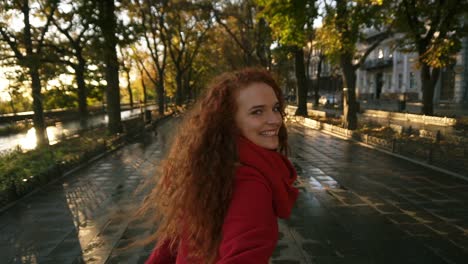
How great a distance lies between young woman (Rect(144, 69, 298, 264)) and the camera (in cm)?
131

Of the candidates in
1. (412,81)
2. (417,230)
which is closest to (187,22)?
(412,81)

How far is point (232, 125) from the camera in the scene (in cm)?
153

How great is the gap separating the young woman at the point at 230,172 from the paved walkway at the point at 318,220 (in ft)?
3.63

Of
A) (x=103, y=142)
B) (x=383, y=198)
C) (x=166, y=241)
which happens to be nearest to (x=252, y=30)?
(x=103, y=142)

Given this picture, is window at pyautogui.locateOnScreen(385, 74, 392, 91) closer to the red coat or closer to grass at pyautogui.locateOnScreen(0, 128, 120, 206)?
grass at pyautogui.locateOnScreen(0, 128, 120, 206)

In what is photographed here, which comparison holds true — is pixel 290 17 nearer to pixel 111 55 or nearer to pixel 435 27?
pixel 435 27

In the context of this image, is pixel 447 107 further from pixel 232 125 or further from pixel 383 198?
pixel 232 125

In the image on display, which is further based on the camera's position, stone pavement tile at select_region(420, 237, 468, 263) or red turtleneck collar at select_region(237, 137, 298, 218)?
stone pavement tile at select_region(420, 237, 468, 263)

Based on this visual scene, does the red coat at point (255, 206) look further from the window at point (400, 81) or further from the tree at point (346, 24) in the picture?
the window at point (400, 81)

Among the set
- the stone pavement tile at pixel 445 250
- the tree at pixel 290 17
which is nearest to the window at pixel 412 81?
the tree at pixel 290 17

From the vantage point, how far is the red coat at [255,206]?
1.23m

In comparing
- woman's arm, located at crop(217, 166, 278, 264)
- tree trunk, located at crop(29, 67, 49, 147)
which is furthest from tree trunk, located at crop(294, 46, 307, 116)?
woman's arm, located at crop(217, 166, 278, 264)

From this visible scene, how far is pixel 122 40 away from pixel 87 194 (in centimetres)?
925

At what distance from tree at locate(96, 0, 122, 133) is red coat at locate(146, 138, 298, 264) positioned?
46.6 feet
